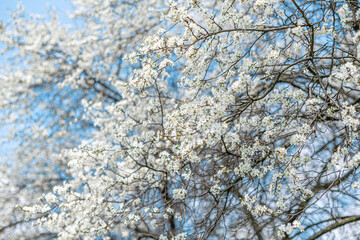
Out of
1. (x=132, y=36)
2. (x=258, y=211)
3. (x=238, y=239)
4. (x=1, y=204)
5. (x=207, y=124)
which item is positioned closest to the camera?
(x=207, y=124)

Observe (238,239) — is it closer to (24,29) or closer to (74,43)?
(74,43)

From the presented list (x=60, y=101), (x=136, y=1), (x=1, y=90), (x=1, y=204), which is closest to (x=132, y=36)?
(x=136, y=1)

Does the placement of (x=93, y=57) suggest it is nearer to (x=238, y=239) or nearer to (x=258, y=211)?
(x=238, y=239)

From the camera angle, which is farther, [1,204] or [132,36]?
[132,36]

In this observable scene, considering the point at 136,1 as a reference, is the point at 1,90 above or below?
below

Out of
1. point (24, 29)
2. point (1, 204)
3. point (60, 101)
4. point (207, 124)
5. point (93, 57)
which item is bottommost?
point (207, 124)

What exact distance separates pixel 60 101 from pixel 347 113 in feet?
24.0

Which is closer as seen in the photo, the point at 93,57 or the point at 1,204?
the point at 1,204

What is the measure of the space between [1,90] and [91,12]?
3.25 metres

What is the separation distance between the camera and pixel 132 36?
24.4ft

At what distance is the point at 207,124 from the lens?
2.43 m

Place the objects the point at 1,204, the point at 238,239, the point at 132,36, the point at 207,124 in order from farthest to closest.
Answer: the point at 132,36 < the point at 1,204 < the point at 238,239 < the point at 207,124

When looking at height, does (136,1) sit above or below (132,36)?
above

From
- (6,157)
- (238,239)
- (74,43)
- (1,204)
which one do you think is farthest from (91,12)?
(238,239)
